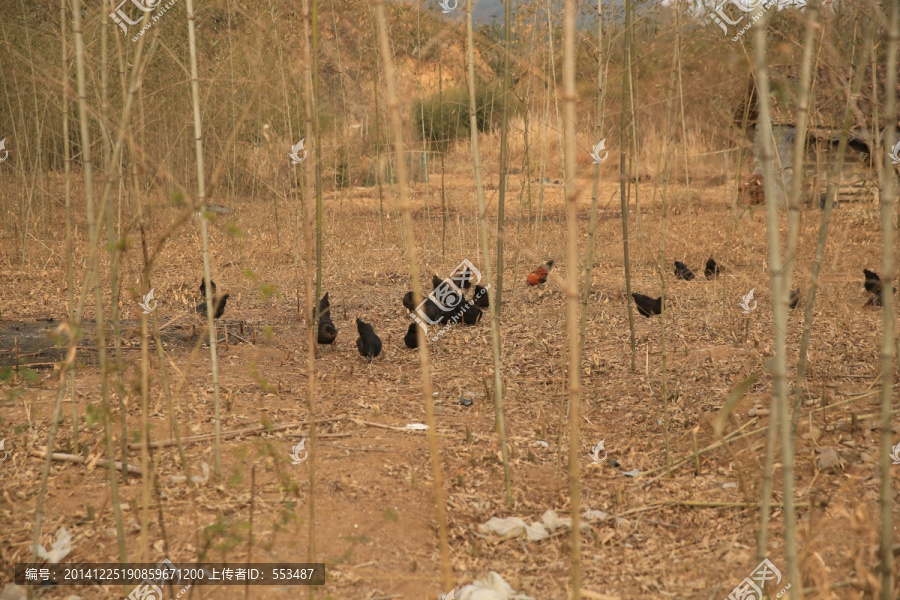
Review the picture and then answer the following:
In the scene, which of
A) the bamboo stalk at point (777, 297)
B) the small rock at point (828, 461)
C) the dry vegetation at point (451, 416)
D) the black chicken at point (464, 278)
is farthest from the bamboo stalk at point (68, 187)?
the black chicken at point (464, 278)

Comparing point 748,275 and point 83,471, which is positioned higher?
point 748,275

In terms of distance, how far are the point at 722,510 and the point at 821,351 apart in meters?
1.82

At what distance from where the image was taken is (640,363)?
4.25 metres

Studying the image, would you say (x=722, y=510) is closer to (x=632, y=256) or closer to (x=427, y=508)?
(x=427, y=508)

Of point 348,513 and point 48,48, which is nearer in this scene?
point 348,513

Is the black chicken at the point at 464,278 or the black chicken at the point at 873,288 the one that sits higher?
the black chicken at the point at 464,278

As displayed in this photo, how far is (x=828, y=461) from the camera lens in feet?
8.86

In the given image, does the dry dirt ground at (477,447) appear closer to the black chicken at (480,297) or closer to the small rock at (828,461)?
the small rock at (828,461)

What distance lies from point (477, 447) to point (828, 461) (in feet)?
4.53

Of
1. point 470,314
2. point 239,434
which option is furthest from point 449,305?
point 239,434

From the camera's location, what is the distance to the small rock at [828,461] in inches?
106

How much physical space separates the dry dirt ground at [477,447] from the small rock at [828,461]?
0.02m

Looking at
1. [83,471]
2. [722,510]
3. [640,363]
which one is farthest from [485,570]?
[640,363]

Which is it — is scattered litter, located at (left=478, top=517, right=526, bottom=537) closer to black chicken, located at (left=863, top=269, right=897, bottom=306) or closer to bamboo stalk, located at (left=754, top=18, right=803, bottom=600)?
bamboo stalk, located at (left=754, top=18, right=803, bottom=600)
